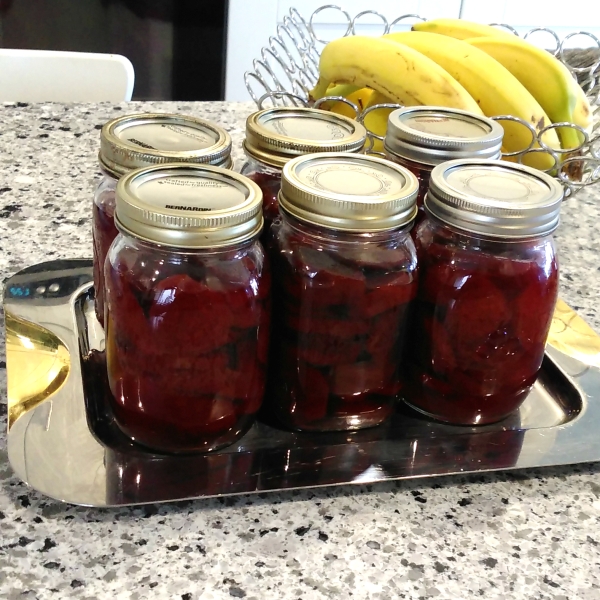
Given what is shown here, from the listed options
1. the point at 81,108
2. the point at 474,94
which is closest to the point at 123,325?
the point at 474,94

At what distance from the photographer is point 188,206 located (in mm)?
424

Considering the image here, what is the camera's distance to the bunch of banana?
77cm

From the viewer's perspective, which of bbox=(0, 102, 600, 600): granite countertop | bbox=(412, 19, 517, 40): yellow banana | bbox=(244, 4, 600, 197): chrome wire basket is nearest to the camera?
bbox=(0, 102, 600, 600): granite countertop

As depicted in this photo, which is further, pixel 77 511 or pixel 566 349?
pixel 566 349

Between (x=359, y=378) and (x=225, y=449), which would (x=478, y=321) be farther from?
(x=225, y=449)

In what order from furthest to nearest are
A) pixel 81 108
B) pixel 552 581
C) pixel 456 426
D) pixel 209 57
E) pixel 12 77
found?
pixel 209 57, pixel 12 77, pixel 81 108, pixel 456 426, pixel 552 581

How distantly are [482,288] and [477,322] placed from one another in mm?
25

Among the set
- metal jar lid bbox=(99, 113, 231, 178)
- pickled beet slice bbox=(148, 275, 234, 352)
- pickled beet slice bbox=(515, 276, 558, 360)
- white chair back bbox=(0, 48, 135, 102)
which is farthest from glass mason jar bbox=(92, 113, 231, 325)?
white chair back bbox=(0, 48, 135, 102)

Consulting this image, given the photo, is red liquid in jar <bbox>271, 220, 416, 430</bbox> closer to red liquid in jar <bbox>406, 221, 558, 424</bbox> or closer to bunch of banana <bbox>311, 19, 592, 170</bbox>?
red liquid in jar <bbox>406, 221, 558, 424</bbox>

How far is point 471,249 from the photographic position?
472mm

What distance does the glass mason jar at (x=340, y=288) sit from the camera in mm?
439

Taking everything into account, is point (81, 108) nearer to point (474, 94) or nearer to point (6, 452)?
point (474, 94)

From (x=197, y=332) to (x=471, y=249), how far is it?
0.19m

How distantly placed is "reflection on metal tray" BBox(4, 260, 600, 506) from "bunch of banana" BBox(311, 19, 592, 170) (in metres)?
0.32
